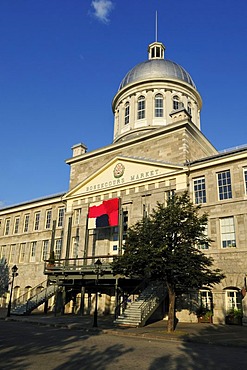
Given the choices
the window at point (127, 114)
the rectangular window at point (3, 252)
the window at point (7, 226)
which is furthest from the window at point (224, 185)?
the window at point (7, 226)

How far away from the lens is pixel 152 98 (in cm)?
3400

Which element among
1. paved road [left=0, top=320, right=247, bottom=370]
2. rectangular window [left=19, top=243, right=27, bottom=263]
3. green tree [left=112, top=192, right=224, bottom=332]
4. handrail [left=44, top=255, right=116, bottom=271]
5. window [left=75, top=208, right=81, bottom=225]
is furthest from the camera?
rectangular window [left=19, top=243, right=27, bottom=263]

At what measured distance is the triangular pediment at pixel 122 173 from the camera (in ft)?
79.7

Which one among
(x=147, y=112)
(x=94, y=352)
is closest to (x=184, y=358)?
(x=94, y=352)

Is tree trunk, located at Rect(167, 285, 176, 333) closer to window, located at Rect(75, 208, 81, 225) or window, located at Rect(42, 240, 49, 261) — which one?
window, located at Rect(75, 208, 81, 225)

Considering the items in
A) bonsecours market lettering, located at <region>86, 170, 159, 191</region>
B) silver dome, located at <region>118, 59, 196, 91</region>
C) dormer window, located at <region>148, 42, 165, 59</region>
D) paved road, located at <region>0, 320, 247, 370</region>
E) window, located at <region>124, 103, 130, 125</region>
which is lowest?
paved road, located at <region>0, 320, 247, 370</region>

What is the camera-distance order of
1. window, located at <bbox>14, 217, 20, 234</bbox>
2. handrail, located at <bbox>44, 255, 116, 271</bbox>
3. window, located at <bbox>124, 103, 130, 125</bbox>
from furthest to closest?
window, located at <bbox>14, 217, 20, 234</bbox>, window, located at <bbox>124, 103, 130, 125</bbox>, handrail, located at <bbox>44, 255, 116, 271</bbox>

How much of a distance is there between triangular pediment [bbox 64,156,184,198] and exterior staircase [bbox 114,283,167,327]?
8059 mm

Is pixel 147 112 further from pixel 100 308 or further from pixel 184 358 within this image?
pixel 184 358

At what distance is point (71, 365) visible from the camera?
8.59 metres

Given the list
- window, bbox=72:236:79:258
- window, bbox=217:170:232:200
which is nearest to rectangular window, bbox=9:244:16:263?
window, bbox=72:236:79:258

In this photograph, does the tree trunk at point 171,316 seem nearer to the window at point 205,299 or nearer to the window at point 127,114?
the window at point 205,299

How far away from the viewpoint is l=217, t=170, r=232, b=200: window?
21.4 m

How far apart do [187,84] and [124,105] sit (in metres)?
6.99
